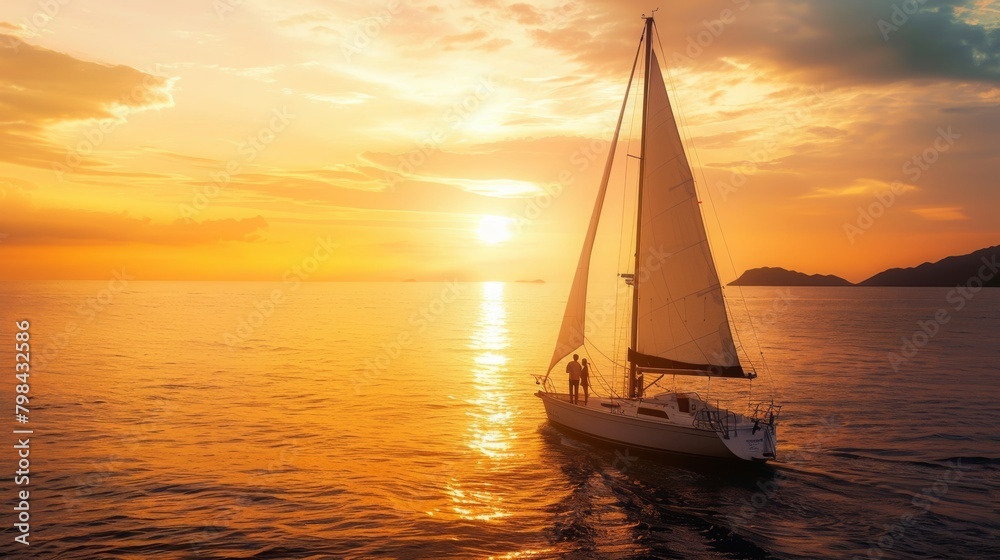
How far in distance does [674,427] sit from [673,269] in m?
7.08

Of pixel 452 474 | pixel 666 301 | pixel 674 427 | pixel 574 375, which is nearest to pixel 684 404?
pixel 674 427

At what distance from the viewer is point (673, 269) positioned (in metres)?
28.0

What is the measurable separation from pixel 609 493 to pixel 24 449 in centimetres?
2591

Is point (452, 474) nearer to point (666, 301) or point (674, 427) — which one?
point (674, 427)

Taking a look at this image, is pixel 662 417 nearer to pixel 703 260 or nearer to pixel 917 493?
pixel 703 260

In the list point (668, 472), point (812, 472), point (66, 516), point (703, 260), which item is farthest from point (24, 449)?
point (812, 472)

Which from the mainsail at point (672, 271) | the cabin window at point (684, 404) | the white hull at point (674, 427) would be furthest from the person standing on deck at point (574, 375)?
the cabin window at point (684, 404)

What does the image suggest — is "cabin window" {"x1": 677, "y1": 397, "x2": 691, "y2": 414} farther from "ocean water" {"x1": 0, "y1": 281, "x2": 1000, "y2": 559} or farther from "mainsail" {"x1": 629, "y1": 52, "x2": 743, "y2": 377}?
"ocean water" {"x1": 0, "y1": 281, "x2": 1000, "y2": 559}

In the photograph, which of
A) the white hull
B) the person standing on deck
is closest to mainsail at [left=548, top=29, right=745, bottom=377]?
the white hull

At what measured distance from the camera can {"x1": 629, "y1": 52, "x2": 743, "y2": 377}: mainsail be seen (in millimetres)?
27359

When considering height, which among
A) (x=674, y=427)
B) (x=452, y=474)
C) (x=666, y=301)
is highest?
(x=666, y=301)

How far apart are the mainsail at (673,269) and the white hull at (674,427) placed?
6.94 ft

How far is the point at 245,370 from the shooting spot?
55688 millimetres

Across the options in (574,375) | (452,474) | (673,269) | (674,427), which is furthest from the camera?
(574,375)
